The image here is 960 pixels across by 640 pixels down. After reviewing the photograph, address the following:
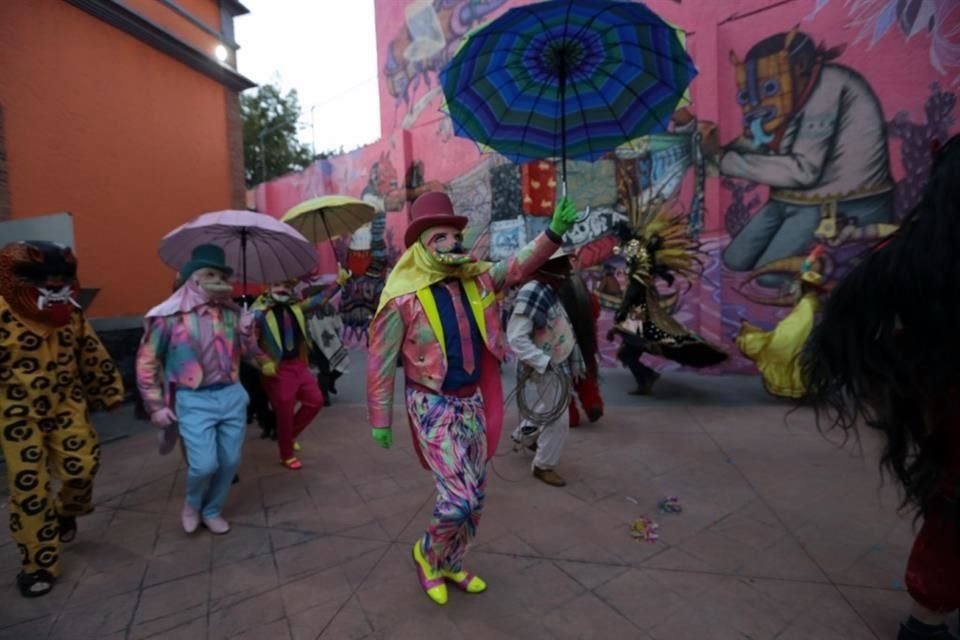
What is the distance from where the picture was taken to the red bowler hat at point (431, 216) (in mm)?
2730

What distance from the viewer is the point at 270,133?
→ 77.0 feet

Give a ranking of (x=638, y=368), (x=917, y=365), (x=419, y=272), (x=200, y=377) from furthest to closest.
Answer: (x=638, y=368), (x=200, y=377), (x=419, y=272), (x=917, y=365)

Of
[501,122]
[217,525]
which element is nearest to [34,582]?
[217,525]

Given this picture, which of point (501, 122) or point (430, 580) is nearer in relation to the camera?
point (430, 580)

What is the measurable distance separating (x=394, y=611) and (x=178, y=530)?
1905mm

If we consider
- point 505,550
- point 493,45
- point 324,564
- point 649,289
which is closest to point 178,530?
point 324,564

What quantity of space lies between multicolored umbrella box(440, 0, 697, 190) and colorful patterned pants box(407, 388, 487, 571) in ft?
5.00

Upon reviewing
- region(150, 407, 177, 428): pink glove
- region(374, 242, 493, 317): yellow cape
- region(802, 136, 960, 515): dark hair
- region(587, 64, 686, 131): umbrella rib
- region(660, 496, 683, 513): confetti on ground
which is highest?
region(587, 64, 686, 131): umbrella rib

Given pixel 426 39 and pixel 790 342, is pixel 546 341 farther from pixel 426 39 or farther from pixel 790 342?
pixel 426 39

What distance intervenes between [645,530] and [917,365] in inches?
75.4

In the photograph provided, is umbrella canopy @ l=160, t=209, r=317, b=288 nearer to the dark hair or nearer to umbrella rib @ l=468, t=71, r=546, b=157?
umbrella rib @ l=468, t=71, r=546, b=157

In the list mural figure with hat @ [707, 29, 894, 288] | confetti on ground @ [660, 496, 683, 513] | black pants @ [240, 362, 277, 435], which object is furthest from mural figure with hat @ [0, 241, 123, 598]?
mural figure with hat @ [707, 29, 894, 288]

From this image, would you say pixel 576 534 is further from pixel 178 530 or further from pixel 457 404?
pixel 178 530

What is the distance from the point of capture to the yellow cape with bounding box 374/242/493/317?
2723 millimetres
